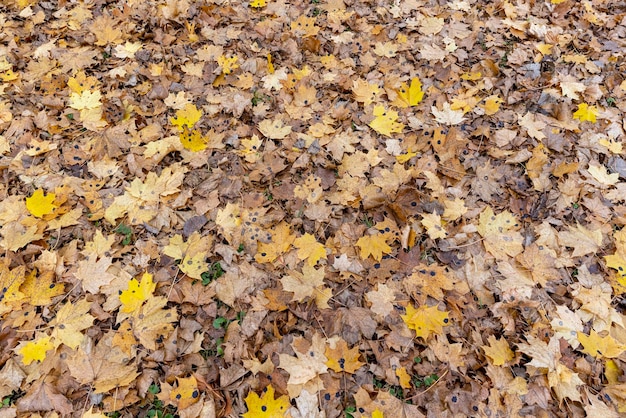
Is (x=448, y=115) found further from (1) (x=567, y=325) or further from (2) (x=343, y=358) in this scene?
(2) (x=343, y=358)

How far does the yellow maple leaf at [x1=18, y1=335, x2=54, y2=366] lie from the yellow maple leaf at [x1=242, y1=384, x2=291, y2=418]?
1144 mm

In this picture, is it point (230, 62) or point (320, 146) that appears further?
point (230, 62)

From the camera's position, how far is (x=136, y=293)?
2424 millimetres

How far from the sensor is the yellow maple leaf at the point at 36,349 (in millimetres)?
2191

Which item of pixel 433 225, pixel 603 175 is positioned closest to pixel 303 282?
pixel 433 225

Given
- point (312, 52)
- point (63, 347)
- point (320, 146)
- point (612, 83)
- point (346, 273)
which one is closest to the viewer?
point (63, 347)

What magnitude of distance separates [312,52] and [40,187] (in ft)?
8.35

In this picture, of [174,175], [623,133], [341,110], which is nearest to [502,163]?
[623,133]

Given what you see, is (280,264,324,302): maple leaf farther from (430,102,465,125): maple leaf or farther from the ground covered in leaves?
(430,102,465,125): maple leaf

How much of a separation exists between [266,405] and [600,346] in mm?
1843

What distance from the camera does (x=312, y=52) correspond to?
387 centimetres

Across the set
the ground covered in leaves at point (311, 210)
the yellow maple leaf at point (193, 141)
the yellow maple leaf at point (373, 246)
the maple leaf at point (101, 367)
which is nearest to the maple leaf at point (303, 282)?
the ground covered in leaves at point (311, 210)

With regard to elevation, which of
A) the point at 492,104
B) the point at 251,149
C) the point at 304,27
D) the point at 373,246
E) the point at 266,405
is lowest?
the point at 266,405

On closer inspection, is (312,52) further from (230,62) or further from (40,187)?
(40,187)
